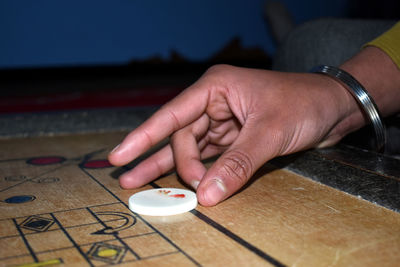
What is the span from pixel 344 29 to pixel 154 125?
1.11 meters

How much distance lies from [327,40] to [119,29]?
4.30 meters

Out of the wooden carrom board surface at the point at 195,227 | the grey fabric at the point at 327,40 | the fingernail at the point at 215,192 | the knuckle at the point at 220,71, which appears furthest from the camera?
the grey fabric at the point at 327,40

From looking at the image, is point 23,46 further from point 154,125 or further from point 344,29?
point 154,125

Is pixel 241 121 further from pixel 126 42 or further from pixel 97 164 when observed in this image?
pixel 126 42

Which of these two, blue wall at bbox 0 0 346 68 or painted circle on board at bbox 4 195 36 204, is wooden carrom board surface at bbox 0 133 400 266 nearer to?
painted circle on board at bbox 4 195 36 204

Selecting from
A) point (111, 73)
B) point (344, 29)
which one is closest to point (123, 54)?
point (111, 73)

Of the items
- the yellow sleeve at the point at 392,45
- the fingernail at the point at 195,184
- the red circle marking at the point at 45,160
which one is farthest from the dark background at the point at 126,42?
the fingernail at the point at 195,184

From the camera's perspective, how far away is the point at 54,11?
533 centimetres

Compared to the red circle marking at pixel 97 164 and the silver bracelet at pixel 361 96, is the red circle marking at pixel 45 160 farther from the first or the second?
the silver bracelet at pixel 361 96

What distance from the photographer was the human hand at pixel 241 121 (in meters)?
0.97

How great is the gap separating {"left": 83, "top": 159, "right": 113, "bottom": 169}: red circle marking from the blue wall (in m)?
4.48

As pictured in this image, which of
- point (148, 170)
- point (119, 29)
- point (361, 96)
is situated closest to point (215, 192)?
point (148, 170)

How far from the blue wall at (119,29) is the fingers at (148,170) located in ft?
15.2

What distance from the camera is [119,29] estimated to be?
18.9ft
